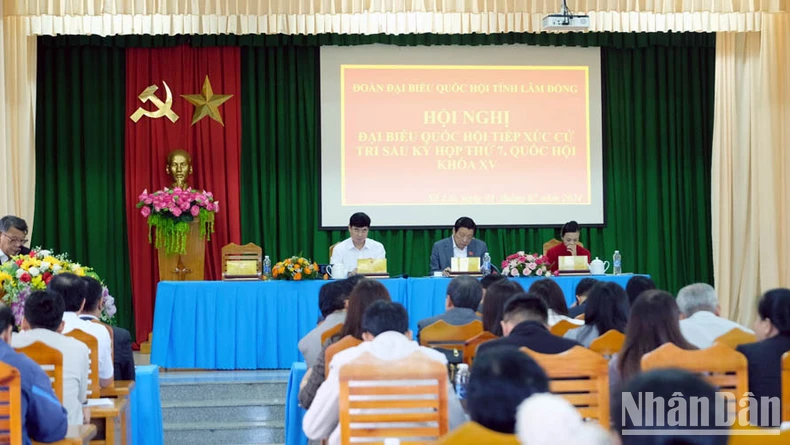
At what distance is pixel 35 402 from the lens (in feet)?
10.9

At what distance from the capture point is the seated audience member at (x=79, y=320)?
177 inches

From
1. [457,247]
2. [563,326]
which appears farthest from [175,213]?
[563,326]

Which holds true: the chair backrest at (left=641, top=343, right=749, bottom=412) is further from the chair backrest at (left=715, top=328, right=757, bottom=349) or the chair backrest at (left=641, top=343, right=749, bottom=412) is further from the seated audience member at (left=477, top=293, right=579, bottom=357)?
the chair backrest at (left=715, top=328, right=757, bottom=349)

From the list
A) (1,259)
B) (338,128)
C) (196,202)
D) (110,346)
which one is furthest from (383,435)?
(338,128)

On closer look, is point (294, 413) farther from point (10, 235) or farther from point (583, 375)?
point (583, 375)

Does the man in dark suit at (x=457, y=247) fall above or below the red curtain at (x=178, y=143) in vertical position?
below

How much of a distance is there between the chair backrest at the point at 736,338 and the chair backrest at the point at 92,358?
2589mm

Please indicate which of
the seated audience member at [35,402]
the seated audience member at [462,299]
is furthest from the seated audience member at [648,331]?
the seated audience member at [35,402]

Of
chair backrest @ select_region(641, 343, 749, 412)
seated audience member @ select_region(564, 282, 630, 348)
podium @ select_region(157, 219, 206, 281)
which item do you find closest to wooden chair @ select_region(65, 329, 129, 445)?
seated audience member @ select_region(564, 282, 630, 348)

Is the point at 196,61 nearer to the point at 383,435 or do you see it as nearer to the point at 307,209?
the point at 307,209

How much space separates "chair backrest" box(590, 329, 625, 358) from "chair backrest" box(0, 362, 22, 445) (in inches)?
89.0

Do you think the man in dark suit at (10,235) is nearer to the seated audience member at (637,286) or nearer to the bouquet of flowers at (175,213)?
the bouquet of flowers at (175,213)

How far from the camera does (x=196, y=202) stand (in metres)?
9.20

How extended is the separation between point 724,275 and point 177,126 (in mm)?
5673
